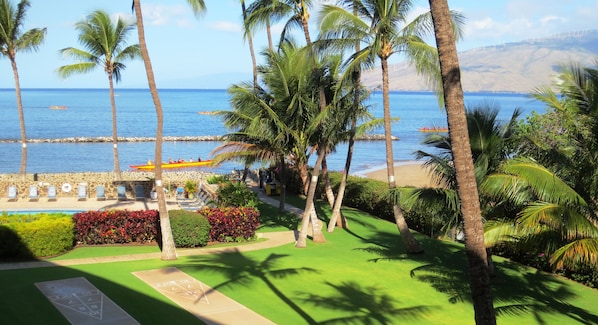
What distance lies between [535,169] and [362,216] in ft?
48.1

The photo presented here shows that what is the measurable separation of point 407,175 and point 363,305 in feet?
121

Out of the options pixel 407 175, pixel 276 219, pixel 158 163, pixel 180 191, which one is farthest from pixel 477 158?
pixel 407 175

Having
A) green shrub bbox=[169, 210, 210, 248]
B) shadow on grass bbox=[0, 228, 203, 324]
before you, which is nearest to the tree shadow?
green shrub bbox=[169, 210, 210, 248]

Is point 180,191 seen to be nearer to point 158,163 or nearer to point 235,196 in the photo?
point 235,196

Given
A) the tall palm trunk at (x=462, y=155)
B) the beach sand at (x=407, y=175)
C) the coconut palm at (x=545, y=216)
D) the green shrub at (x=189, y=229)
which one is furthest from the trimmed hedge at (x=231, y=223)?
the beach sand at (x=407, y=175)

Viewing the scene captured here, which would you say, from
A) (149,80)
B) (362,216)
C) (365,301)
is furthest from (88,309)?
(362,216)

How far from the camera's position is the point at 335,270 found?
1551 cm

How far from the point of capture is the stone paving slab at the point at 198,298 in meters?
11.2

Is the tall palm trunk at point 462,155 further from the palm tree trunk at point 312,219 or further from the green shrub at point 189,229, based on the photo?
the green shrub at point 189,229

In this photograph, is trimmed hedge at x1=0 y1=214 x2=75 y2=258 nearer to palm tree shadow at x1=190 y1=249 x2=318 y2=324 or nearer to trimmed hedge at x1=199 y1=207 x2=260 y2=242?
palm tree shadow at x1=190 y1=249 x2=318 y2=324

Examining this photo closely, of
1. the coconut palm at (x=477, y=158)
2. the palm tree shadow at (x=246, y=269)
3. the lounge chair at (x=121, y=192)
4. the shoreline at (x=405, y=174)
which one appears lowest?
the shoreline at (x=405, y=174)

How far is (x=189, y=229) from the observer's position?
17719 millimetres

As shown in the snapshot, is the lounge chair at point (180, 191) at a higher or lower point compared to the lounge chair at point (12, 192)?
lower

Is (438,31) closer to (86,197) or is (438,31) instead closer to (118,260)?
(118,260)
